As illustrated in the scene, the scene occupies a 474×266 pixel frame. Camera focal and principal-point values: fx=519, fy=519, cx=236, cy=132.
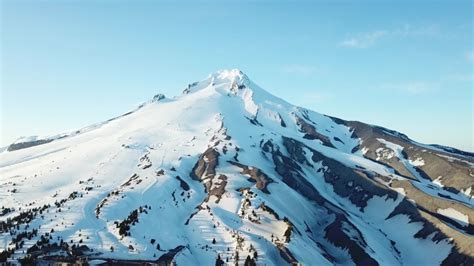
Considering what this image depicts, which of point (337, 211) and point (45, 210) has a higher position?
point (337, 211)

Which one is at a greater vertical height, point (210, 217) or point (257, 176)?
point (257, 176)

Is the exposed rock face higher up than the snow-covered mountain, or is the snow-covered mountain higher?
the exposed rock face

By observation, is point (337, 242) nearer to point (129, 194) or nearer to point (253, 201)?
point (253, 201)

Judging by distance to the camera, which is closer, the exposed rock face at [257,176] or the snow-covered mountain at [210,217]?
the snow-covered mountain at [210,217]

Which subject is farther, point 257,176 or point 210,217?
point 257,176

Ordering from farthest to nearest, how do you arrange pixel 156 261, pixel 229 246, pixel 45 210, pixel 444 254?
pixel 444 254 < pixel 45 210 < pixel 229 246 < pixel 156 261

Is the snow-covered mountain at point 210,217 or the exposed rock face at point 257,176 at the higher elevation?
the exposed rock face at point 257,176

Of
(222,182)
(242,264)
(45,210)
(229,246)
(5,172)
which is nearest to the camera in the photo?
(242,264)

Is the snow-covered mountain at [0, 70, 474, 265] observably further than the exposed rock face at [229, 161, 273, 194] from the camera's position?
No

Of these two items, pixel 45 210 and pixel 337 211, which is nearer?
pixel 45 210

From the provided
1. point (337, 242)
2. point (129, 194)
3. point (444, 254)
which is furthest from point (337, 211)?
point (129, 194)

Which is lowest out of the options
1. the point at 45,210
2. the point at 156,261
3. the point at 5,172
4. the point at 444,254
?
the point at 5,172
